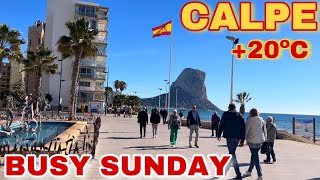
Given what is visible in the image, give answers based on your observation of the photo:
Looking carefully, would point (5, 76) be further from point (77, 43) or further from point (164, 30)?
point (164, 30)

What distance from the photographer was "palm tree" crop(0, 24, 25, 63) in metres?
38.1

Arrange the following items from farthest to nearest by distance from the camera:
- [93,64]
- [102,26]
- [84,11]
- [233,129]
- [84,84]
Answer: [102,26]
[84,11]
[93,64]
[84,84]
[233,129]

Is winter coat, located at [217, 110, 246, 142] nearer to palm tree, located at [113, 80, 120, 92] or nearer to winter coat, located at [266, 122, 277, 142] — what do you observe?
winter coat, located at [266, 122, 277, 142]

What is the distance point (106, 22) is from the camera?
74625 mm

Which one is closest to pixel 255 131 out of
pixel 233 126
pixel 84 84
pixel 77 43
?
pixel 233 126

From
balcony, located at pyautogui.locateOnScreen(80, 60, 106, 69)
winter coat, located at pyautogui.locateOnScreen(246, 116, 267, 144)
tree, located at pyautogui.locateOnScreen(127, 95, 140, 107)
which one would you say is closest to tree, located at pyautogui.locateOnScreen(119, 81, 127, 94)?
tree, located at pyautogui.locateOnScreen(127, 95, 140, 107)

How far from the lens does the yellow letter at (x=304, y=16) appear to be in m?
13.7

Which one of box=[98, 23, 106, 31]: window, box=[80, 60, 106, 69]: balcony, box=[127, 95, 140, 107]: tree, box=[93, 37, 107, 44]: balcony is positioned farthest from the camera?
box=[127, 95, 140, 107]: tree

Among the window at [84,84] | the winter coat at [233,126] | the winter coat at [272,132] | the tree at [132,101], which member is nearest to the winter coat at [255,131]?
the winter coat at [233,126]

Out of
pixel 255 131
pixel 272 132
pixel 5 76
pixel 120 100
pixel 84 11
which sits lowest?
pixel 272 132

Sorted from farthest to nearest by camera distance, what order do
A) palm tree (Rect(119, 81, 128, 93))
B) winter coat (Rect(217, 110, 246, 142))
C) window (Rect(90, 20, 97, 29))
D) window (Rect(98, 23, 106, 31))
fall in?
1. palm tree (Rect(119, 81, 128, 93))
2. window (Rect(98, 23, 106, 31))
3. window (Rect(90, 20, 97, 29))
4. winter coat (Rect(217, 110, 246, 142))

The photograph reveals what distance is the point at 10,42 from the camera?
38.8 metres

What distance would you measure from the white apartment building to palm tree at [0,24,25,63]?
1141 inches

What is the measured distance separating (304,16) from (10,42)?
31275 mm
